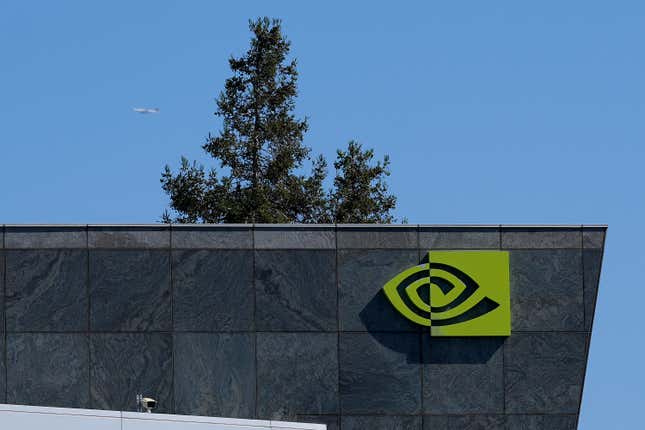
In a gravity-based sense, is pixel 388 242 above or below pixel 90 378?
above

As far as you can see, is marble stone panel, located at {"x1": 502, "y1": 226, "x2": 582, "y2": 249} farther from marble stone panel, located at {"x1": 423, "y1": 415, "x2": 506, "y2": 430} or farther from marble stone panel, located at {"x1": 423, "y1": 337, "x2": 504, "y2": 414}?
marble stone panel, located at {"x1": 423, "y1": 415, "x2": 506, "y2": 430}

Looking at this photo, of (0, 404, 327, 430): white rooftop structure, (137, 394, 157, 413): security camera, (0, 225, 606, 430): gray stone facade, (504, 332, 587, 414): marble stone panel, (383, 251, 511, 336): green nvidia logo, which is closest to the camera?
(0, 404, 327, 430): white rooftop structure

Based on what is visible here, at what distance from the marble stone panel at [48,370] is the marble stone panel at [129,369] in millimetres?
284

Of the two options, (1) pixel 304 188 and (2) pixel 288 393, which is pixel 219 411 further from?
(1) pixel 304 188

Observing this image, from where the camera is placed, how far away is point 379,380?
113 feet

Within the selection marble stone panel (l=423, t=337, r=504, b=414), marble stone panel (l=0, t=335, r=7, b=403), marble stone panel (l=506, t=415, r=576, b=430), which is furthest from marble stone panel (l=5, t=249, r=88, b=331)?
marble stone panel (l=506, t=415, r=576, b=430)

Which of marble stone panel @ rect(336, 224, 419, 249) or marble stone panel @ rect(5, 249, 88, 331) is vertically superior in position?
marble stone panel @ rect(336, 224, 419, 249)

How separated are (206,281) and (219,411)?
3086mm

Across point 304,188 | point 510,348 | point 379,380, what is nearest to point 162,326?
point 379,380

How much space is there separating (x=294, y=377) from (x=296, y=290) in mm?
2065

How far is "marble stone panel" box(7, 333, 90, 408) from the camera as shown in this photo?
34.2m

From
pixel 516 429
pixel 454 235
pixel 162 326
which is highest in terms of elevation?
pixel 454 235

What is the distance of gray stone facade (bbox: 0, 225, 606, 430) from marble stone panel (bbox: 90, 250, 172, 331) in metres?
0.02

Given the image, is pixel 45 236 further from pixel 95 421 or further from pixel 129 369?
pixel 95 421
